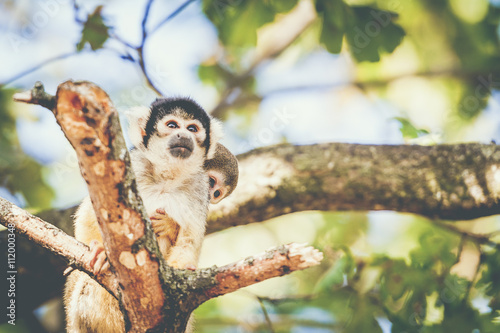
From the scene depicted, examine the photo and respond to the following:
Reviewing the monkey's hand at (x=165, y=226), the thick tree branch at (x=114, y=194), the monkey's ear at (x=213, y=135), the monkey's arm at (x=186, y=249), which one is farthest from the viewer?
the monkey's ear at (x=213, y=135)

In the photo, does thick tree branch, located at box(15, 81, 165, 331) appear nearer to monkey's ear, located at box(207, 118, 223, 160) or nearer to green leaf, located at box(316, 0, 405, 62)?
monkey's ear, located at box(207, 118, 223, 160)

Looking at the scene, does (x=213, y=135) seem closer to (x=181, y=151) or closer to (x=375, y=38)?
(x=181, y=151)

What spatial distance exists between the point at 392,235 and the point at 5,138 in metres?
4.90

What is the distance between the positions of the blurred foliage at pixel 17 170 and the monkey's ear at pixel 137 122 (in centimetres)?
186

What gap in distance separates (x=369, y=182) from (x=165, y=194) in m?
1.81

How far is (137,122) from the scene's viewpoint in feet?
13.2

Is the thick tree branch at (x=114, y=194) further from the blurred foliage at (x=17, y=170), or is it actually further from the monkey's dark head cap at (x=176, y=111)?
the blurred foliage at (x=17, y=170)

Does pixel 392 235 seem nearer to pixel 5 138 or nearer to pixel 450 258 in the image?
pixel 450 258

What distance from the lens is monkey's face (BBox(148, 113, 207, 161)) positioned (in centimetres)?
378

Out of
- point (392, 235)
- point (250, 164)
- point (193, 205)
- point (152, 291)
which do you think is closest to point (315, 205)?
point (250, 164)

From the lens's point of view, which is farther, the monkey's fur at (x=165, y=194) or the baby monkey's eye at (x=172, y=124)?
the baby monkey's eye at (x=172, y=124)

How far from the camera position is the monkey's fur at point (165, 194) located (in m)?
3.38

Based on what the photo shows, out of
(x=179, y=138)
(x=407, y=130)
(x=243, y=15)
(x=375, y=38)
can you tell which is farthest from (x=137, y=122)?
(x=407, y=130)

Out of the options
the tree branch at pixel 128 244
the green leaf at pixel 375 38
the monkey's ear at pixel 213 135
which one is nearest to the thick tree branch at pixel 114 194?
the tree branch at pixel 128 244
